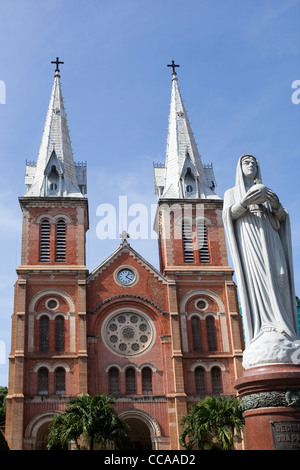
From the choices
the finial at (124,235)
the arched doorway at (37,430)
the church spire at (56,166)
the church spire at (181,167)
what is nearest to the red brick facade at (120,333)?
the arched doorway at (37,430)

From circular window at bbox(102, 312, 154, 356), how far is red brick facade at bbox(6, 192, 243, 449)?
7 centimetres

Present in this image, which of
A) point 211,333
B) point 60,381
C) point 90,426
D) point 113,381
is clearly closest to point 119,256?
point 211,333

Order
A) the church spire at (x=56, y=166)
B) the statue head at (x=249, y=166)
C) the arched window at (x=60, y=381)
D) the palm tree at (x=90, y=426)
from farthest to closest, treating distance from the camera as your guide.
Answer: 1. the church spire at (x=56, y=166)
2. the arched window at (x=60, y=381)
3. the palm tree at (x=90, y=426)
4. the statue head at (x=249, y=166)

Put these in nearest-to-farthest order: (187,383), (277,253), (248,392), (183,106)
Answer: (248,392), (277,253), (187,383), (183,106)

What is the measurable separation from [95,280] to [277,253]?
→ 28.7 meters

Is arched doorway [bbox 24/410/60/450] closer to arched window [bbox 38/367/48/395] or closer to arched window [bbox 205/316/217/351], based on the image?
arched window [bbox 38/367/48/395]

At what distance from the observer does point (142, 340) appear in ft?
119

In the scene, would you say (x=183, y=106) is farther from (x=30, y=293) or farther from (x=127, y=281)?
(x=30, y=293)

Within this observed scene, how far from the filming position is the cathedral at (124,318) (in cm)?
3369

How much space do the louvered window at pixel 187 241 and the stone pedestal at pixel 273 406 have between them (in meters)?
30.2

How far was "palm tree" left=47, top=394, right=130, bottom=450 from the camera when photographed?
24.4 meters

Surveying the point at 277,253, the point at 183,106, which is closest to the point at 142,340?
the point at 183,106

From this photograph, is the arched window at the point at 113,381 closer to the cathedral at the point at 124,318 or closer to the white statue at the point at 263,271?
the cathedral at the point at 124,318

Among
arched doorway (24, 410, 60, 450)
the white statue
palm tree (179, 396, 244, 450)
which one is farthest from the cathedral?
the white statue
